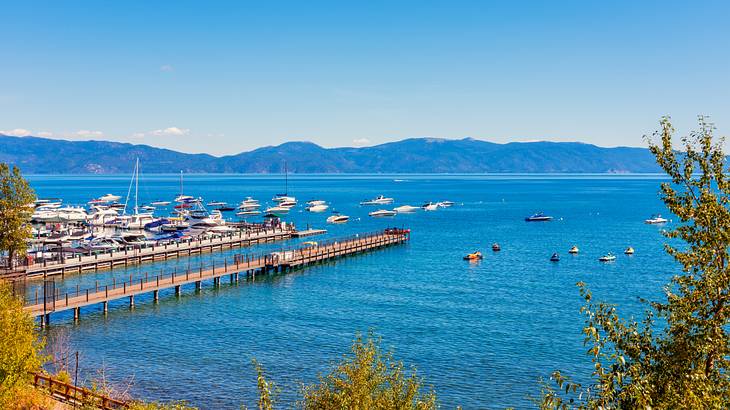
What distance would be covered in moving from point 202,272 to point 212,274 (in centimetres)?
109

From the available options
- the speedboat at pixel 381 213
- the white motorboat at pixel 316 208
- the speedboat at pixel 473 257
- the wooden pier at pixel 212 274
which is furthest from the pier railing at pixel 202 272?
the white motorboat at pixel 316 208

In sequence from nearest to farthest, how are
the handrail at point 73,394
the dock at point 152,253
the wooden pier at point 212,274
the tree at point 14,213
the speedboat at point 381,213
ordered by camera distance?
the handrail at point 73,394
the wooden pier at point 212,274
the tree at point 14,213
the dock at point 152,253
the speedboat at point 381,213

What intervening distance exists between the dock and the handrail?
32220 mm

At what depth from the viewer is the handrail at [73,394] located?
97.8 feet

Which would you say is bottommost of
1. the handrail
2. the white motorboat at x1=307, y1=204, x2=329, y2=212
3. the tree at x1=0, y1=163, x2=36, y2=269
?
the handrail

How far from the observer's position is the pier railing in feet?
174

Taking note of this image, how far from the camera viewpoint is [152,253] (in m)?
84.2

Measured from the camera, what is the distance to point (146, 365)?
42.9 meters

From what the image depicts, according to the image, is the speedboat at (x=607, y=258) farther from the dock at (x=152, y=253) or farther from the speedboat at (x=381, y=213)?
the speedboat at (x=381, y=213)

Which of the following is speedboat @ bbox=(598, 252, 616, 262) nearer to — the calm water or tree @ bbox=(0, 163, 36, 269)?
the calm water

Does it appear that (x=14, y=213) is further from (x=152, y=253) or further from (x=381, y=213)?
(x=381, y=213)

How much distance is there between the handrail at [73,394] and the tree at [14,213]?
114 feet

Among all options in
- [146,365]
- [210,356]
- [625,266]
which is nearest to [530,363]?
[210,356]

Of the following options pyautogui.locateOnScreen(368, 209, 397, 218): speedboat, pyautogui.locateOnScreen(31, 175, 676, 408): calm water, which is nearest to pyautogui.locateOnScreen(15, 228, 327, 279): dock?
pyautogui.locateOnScreen(31, 175, 676, 408): calm water
